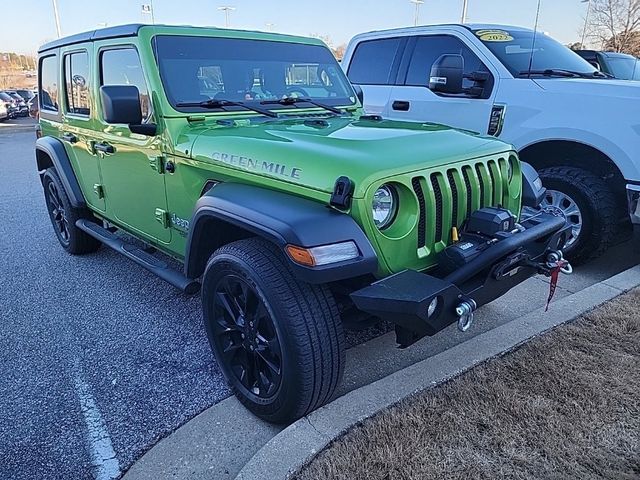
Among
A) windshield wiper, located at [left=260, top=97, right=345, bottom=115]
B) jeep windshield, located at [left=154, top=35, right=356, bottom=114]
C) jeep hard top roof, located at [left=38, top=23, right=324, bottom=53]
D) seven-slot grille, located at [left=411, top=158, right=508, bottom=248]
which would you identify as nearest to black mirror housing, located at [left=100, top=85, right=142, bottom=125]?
jeep windshield, located at [left=154, top=35, right=356, bottom=114]

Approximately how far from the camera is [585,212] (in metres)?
4.24

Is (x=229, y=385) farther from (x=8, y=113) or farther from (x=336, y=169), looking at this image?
(x=8, y=113)

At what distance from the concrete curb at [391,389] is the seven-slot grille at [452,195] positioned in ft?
2.49

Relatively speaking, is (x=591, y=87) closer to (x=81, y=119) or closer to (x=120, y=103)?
(x=120, y=103)

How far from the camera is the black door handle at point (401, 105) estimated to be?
216 inches

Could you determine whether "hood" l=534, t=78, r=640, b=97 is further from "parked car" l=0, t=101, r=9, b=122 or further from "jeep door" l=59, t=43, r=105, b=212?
"parked car" l=0, t=101, r=9, b=122

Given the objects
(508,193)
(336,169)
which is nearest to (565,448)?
(508,193)

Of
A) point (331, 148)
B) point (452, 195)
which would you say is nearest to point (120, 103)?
point (331, 148)

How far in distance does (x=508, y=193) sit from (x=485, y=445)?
134 centimetres

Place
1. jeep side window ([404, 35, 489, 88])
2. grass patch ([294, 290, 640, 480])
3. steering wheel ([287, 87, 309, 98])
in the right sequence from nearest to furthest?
grass patch ([294, 290, 640, 480]), steering wheel ([287, 87, 309, 98]), jeep side window ([404, 35, 489, 88])

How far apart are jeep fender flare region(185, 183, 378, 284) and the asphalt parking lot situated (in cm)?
91

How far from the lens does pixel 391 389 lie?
2.58 m

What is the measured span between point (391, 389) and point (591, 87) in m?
3.18

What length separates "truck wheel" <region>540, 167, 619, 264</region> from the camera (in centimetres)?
420
